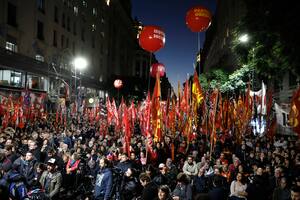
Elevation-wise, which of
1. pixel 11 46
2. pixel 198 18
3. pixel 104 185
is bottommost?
pixel 104 185

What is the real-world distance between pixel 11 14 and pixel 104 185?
24.0 meters

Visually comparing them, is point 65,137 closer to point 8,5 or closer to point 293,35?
point 293,35

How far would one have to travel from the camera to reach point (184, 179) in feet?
25.7

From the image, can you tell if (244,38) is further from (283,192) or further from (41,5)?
(41,5)

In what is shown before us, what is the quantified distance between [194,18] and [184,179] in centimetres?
707

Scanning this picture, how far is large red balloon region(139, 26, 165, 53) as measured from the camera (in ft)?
40.0

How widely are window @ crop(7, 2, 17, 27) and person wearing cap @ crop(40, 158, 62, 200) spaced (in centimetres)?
2250

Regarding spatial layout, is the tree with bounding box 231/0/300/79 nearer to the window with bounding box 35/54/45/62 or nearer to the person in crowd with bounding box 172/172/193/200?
the person in crowd with bounding box 172/172/193/200

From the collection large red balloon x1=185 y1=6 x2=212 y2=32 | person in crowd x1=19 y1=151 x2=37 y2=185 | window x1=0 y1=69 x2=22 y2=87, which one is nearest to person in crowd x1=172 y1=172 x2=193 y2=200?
person in crowd x1=19 y1=151 x2=37 y2=185

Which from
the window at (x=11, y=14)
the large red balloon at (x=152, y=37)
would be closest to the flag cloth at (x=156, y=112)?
the large red balloon at (x=152, y=37)

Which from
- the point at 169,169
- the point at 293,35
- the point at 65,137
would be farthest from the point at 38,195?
the point at 65,137

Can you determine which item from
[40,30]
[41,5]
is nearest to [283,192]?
[40,30]

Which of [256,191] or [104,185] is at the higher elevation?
[104,185]

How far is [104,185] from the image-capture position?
8.44 meters
